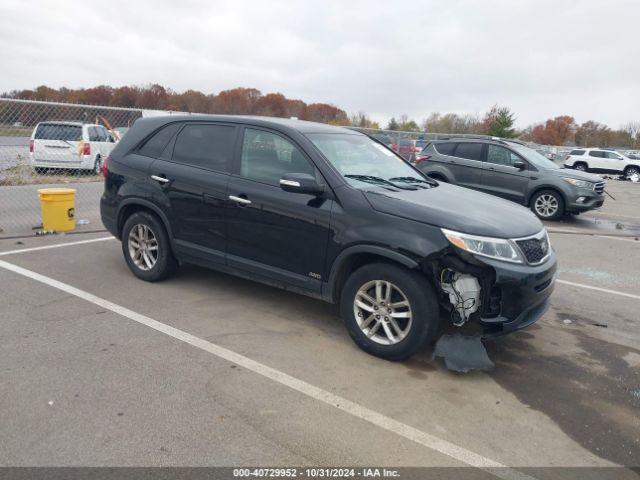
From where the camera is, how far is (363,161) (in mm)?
4832

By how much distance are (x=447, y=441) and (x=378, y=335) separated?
3.77 feet

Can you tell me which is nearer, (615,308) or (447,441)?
(447,441)

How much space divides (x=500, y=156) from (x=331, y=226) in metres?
9.09

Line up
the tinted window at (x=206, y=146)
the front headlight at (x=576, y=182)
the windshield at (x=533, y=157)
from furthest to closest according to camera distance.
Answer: the windshield at (x=533, y=157) < the front headlight at (x=576, y=182) < the tinted window at (x=206, y=146)

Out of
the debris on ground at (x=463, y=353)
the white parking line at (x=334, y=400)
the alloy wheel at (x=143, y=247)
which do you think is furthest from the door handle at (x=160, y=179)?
the debris on ground at (x=463, y=353)

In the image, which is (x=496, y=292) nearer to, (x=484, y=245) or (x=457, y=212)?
(x=484, y=245)

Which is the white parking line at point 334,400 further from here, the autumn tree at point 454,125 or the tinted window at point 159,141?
the autumn tree at point 454,125

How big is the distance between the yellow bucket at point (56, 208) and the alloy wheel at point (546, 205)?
31.4ft

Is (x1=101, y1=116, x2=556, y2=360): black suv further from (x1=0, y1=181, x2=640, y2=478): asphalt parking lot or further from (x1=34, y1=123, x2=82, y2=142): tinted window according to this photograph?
(x1=34, y1=123, x2=82, y2=142): tinted window

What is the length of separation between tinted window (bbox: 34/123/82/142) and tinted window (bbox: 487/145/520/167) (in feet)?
33.5

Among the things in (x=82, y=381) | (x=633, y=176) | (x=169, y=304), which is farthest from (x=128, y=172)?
(x=633, y=176)

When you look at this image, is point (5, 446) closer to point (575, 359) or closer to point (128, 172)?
point (128, 172)

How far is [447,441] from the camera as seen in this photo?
3059 millimetres

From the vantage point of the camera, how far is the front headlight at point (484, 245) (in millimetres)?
3719
